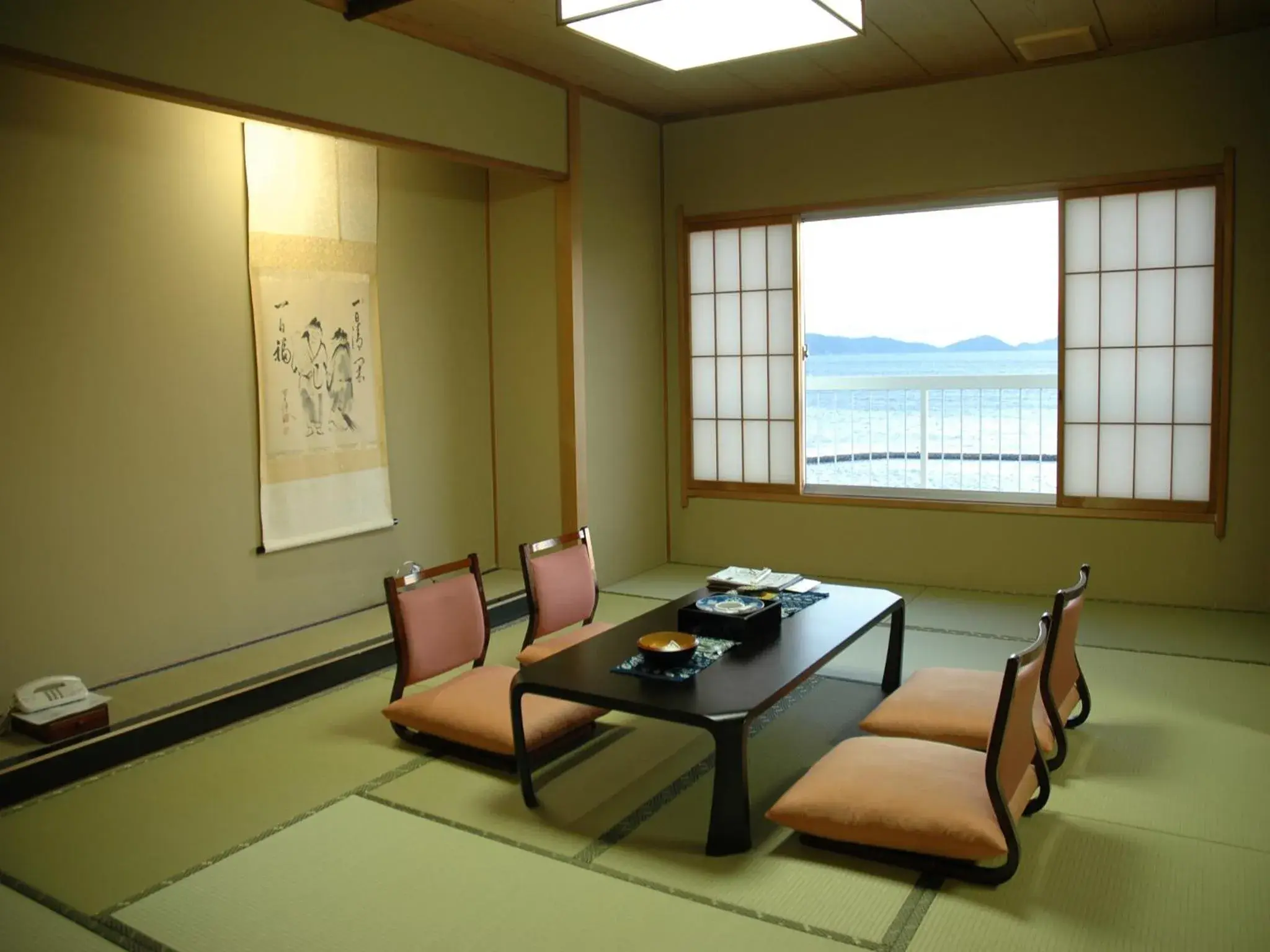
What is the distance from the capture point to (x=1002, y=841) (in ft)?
7.72

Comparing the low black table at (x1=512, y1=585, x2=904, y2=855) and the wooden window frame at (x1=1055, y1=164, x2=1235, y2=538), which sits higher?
the wooden window frame at (x1=1055, y1=164, x2=1235, y2=538)

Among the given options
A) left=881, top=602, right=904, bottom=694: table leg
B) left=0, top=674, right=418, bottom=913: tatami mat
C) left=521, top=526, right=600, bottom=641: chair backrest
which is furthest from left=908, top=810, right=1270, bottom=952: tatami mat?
left=521, top=526, right=600, bottom=641: chair backrest

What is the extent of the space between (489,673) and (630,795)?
2.54ft

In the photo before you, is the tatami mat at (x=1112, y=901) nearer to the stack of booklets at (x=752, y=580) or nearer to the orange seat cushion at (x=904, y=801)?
the orange seat cushion at (x=904, y=801)

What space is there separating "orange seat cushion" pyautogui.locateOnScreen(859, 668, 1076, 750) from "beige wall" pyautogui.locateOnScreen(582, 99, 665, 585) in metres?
2.57

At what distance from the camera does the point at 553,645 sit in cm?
380

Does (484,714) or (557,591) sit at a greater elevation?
(557,591)

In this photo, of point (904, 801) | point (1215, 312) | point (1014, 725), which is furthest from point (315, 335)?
point (1215, 312)

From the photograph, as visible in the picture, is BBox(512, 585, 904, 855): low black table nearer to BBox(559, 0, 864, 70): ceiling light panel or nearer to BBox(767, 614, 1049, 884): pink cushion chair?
BBox(767, 614, 1049, 884): pink cushion chair

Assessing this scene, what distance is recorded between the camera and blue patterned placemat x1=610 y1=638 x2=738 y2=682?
2.88 m

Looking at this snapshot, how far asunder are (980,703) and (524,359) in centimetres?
316

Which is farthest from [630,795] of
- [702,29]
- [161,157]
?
[161,157]

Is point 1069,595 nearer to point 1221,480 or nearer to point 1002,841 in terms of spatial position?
point 1002,841

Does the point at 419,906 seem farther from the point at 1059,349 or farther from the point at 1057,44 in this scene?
the point at 1057,44
